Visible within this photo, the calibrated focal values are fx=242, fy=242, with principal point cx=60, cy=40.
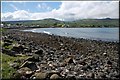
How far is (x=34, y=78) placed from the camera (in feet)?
57.2

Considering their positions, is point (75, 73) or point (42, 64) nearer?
point (75, 73)

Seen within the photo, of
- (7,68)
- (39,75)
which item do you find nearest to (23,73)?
(39,75)

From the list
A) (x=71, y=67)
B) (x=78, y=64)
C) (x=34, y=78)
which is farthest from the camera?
(x=78, y=64)

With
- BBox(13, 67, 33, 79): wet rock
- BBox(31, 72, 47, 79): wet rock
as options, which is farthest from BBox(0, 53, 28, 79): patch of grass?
BBox(31, 72, 47, 79): wet rock

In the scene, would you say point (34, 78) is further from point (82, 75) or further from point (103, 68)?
point (103, 68)

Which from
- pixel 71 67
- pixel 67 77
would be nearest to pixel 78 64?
pixel 71 67

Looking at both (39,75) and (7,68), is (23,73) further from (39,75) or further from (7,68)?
(7,68)

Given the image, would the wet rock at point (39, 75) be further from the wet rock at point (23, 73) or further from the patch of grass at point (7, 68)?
the patch of grass at point (7, 68)

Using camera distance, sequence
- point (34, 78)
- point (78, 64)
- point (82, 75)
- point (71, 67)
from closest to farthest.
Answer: point (34, 78)
point (82, 75)
point (71, 67)
point (78, 64)

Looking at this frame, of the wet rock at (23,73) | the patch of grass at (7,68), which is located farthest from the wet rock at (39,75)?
the patch of grass at (7,68)

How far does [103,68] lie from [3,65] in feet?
30.3

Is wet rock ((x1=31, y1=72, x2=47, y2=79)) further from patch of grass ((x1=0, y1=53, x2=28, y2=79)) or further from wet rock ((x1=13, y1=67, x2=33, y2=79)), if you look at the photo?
patch of grass ((x1=0, y1=53, x2=28, y2=79))

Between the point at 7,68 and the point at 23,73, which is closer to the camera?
the point at 23,73

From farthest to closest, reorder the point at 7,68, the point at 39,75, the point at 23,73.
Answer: the point at 7,68 < the point at 23,73 < the point at 39,75
